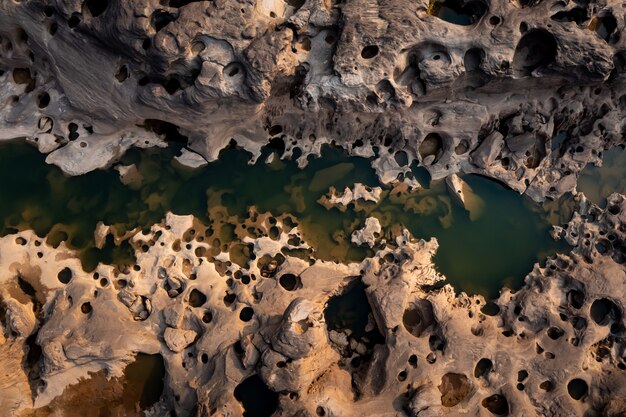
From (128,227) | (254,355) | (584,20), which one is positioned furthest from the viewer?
(128,227)

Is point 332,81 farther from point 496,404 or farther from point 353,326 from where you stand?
point 496,404

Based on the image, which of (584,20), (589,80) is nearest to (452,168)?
(589,80)

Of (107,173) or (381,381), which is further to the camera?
(107,173)

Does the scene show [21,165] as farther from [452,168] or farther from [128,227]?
[452,168]

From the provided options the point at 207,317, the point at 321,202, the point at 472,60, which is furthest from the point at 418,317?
the point at 472,60

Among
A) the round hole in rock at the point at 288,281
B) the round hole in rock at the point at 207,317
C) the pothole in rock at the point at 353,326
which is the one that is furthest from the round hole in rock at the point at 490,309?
the round hole in rock at the point at 207,317

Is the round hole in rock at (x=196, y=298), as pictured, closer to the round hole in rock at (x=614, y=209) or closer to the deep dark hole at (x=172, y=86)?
the deep dark hole at (x=172, y=86)
